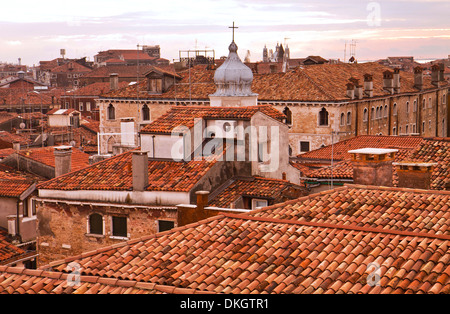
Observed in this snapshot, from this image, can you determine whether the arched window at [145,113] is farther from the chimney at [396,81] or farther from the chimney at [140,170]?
the chimney at [140,170]

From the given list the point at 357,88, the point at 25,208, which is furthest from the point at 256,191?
the point at 357,88

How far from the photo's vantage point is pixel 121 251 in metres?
10.7

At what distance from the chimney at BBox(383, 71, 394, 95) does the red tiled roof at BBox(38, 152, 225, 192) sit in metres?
28.2

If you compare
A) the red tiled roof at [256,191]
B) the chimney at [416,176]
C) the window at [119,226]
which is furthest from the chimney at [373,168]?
the window at [119,226]

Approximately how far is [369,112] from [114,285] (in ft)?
113

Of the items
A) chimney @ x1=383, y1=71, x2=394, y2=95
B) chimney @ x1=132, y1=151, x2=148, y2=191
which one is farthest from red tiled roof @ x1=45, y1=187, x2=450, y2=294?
chimney @ x1=383, y1=71, x2=394, y2=95

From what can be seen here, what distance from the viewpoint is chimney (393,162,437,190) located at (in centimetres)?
1555

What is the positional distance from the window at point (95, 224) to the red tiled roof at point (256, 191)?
2598 mm

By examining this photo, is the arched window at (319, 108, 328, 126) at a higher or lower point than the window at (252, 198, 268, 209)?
higher

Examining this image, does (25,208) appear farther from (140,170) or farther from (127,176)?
(140,170)

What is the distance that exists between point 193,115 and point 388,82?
27.8 meters

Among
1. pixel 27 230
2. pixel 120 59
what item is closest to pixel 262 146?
pixel 27 230

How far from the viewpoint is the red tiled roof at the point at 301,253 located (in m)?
8.86

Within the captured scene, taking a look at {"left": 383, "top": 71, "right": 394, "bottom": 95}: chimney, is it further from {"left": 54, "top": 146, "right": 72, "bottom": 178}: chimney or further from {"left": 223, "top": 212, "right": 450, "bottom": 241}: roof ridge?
{"left": 223, "top": 212, "right": 450, "bottom": 241}: roof ridge
